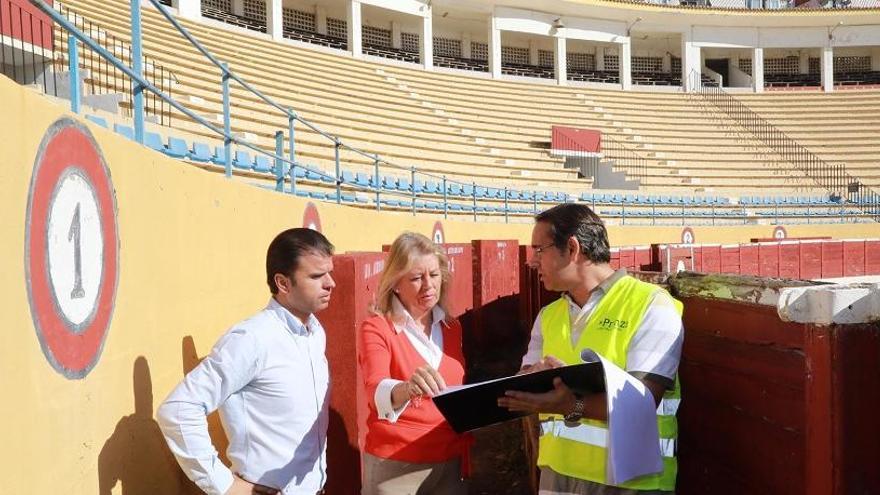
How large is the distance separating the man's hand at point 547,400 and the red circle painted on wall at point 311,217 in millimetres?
3082

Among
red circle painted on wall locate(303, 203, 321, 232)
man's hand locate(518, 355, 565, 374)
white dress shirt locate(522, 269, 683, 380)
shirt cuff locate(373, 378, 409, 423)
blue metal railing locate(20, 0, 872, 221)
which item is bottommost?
shirt cuff locate(373, 378, 409, 423)

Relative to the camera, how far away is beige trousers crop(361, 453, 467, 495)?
7.66 feet

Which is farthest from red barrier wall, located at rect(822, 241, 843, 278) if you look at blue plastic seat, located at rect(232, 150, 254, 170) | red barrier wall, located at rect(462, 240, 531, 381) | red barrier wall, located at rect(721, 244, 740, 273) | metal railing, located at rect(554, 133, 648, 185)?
metal railing, located at rect(554, 133, 648, 185)

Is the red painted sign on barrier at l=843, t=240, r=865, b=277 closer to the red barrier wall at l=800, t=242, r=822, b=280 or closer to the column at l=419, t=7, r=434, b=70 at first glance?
the red barrier wall at l=800, t=242, r=822, b=280

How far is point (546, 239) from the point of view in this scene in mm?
2043

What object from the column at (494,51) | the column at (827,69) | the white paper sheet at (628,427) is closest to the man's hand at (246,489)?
the white paper sheet at (628,427)

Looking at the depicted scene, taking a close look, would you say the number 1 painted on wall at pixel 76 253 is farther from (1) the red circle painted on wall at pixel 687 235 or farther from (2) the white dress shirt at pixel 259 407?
(1) the red circle painted on wall at pixel 687 235

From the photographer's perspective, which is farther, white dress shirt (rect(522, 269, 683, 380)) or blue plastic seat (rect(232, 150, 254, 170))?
blue plastic seat (rect(232, 150, 254, 170))

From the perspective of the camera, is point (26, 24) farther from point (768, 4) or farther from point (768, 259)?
point (768, 4)

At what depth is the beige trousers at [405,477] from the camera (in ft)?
7.66

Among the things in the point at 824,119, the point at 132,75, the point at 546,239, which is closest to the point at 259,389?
the point at 546,239

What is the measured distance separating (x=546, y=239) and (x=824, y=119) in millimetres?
29005

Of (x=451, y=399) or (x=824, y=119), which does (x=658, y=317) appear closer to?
(x=451, y=399)

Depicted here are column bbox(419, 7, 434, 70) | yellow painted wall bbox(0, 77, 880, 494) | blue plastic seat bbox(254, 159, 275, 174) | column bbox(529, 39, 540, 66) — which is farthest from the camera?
column bbox(529, 39, 540, 66)
